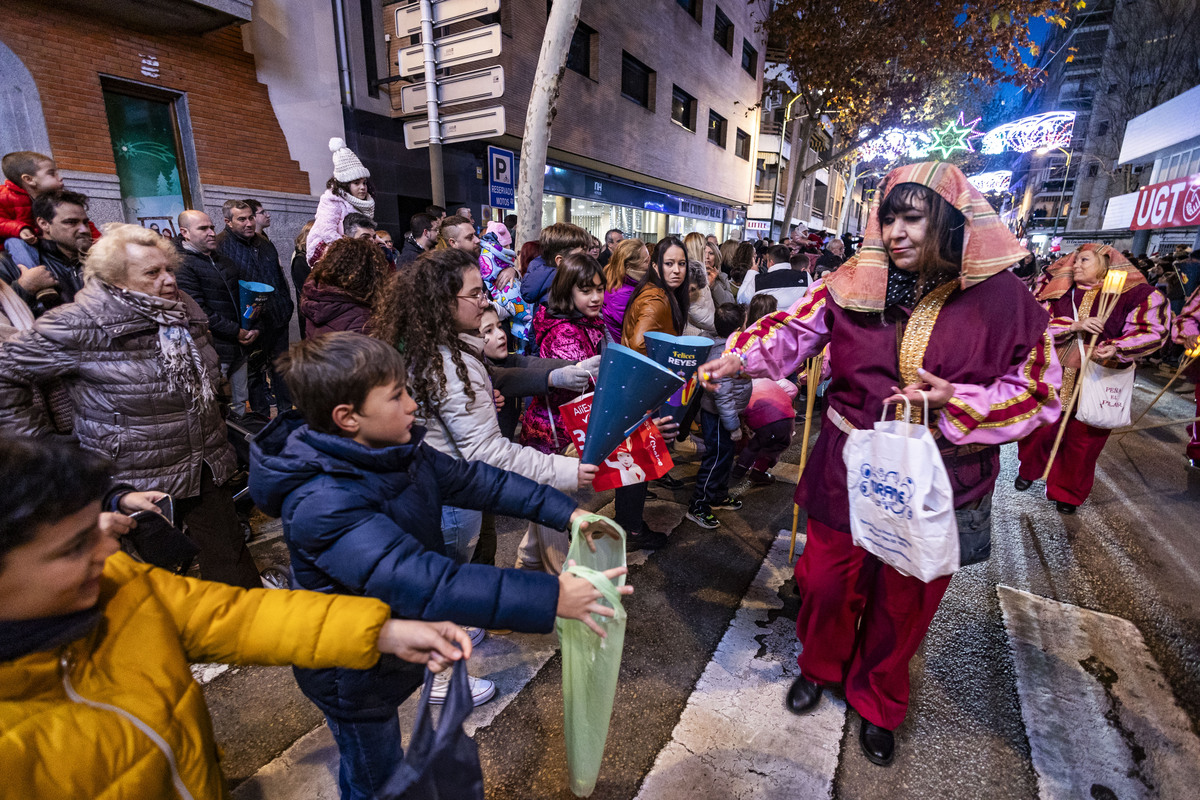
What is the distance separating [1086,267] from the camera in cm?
445

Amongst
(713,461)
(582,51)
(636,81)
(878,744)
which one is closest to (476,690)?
(878,744)

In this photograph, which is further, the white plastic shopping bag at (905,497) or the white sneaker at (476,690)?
the white sneaker at (476,690)

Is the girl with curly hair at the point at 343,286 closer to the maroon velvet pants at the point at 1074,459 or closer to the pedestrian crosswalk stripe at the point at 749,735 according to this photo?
the pedestrian crosswalk stripe at the point at 749,735

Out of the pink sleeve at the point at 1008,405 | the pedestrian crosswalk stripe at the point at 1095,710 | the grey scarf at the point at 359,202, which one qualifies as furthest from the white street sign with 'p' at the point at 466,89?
the pedestrian crosswalk stripe at the point at 1095,710

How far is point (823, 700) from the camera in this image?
8.21ft

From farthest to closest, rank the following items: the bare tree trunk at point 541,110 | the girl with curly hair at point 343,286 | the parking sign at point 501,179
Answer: the parking sign at point 501,179 < the bare tree trunk at point 541,110 < the girl with curly hair at point 343,286

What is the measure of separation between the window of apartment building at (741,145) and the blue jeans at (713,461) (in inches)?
915

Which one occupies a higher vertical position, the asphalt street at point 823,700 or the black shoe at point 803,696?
the black shoe at point 803,696

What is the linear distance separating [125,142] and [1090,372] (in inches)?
425

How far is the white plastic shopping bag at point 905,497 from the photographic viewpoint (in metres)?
1.74

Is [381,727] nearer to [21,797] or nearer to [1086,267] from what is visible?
[21,797]

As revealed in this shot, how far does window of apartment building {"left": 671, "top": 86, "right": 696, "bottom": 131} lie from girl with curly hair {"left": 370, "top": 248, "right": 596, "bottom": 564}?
59.5 ft

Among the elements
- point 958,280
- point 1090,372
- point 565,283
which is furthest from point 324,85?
point 1090,372

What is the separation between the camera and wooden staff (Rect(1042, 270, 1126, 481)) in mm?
4277
